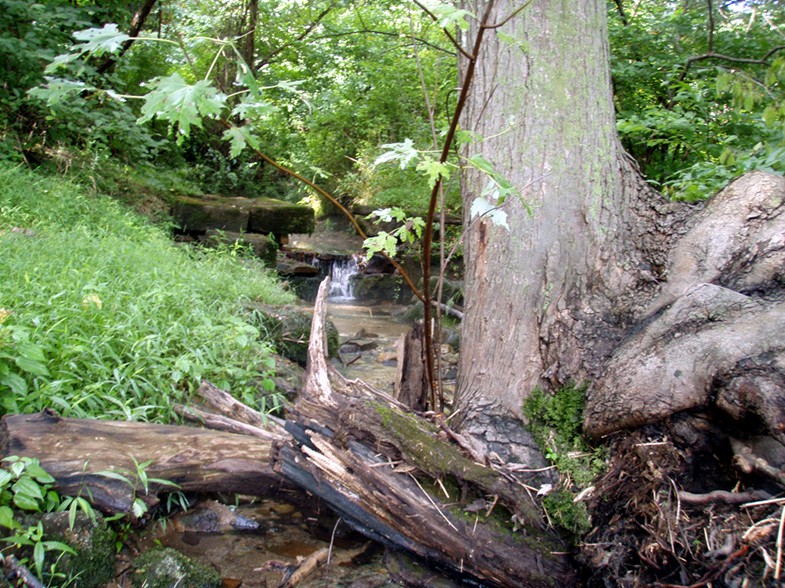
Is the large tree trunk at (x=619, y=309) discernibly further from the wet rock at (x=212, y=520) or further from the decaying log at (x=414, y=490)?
the wet rock at (x=212, y=520)

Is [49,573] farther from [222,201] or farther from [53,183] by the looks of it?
[222,201]

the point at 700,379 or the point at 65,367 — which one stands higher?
the point at 700,379

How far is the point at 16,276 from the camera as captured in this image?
4.15 metres

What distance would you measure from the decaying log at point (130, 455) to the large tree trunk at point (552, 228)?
113 centimetres

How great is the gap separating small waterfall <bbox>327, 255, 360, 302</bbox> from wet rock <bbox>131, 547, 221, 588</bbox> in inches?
325

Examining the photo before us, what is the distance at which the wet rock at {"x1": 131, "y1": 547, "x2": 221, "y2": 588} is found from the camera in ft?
8.38

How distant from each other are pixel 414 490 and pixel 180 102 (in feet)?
5.47

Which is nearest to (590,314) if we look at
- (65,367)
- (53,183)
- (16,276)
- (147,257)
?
(65,367)

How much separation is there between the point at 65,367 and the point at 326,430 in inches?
67.1

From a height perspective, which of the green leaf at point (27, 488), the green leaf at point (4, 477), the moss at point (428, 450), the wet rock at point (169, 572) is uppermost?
the moss at point (428, 450)

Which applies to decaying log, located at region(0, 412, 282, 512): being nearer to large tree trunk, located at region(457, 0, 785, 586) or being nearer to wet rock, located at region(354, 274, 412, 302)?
large tree trunk, located at region(457, 0, 785, 586)

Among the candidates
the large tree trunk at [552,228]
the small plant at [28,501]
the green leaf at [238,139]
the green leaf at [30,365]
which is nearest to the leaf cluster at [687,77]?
the large tree trunk at [552,228]

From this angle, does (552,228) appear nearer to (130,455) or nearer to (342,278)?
(130,455)

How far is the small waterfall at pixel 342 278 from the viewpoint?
11102 millimetres
